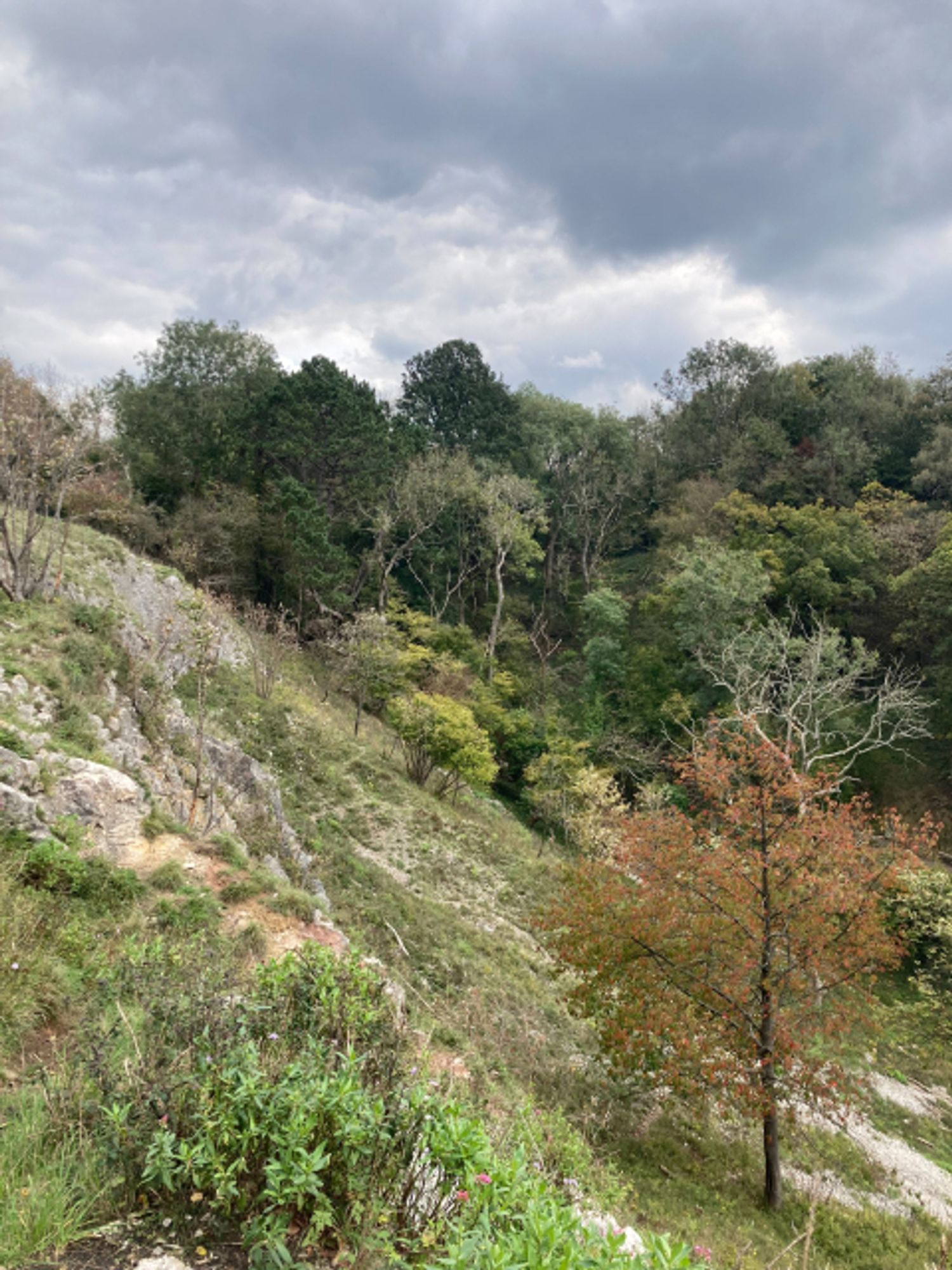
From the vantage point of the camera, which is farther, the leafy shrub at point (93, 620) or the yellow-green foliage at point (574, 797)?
the yellow-green foliage at point (574, 797)

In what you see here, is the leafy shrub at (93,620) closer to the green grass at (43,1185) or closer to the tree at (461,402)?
the green grass at (43,1185)

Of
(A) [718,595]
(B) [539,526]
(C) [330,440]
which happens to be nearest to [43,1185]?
(A) [718,595]

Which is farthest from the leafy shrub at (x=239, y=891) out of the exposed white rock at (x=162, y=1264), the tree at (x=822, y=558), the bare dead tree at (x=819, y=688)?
the tree at (x=822, y=558)

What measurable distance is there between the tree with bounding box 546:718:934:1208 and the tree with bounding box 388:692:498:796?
902 cm

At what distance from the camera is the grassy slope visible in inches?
252

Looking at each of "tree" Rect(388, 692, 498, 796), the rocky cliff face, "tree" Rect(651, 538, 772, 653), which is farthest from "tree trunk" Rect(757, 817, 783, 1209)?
"tree" Rect(651, 538, 772, 653)

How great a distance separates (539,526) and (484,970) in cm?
2505

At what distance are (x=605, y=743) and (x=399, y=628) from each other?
948 centimetres

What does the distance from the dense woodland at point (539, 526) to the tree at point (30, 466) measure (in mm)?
6402

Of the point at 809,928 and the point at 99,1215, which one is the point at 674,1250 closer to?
the point at 99,1215

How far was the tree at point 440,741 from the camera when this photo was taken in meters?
16.8

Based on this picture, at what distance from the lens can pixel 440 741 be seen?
16766mm

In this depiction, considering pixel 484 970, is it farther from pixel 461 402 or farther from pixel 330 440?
pixel 461 402

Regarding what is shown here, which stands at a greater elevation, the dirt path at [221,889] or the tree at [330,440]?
the tree at [330,440]
